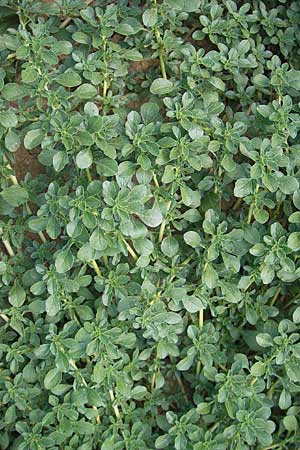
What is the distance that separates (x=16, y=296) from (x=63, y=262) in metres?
0.20

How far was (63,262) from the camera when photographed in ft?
5.23

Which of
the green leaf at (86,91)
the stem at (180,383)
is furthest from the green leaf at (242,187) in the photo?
the stem at (180,383)

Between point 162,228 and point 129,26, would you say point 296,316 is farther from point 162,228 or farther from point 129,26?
point 129,26

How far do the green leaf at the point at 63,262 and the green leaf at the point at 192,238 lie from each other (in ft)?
0.86

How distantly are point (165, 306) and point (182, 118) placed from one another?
1.39 ft

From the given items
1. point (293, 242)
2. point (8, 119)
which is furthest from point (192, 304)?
point (8, 119)

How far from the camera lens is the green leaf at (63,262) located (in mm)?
1590

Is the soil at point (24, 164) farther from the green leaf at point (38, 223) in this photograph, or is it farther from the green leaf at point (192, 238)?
the green leaf at point (192, 238)

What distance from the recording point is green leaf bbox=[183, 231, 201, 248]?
1675 mm

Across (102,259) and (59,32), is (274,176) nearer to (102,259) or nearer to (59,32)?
(102,259)

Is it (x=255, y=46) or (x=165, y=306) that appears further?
(x=255, y=46)

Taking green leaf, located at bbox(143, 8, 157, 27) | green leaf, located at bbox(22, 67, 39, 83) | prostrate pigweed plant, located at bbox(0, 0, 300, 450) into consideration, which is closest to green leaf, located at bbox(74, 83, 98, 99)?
prostrate pigweed plant, located at bbox(0, 0, 300, 450)

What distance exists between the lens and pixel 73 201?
61.1 inches

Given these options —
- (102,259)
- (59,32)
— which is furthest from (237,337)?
(59,32)
